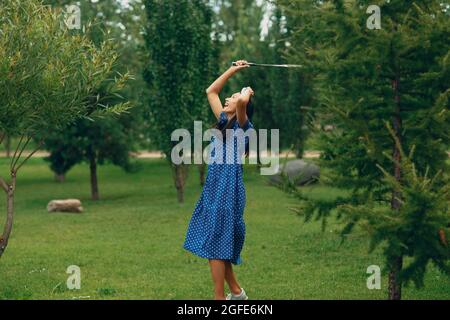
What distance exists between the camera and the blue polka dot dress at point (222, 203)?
8188 millimetres

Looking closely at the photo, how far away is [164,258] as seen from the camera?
13.0 metres

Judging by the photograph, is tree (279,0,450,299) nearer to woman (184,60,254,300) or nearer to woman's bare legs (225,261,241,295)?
woman (184,60,254,300)

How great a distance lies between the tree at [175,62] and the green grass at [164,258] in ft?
8.53

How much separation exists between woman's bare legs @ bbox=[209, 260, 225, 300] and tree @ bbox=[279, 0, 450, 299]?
3.54 ft

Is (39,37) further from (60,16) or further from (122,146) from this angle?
(122,146)

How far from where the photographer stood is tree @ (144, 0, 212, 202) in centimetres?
2233

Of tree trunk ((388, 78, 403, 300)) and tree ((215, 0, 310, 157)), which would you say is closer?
tree trunk ((388, 78, 403, 300))

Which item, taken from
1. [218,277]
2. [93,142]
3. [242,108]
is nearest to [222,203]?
[218,277]

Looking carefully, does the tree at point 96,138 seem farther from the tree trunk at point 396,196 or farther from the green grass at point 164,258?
the tree trunk at point 396,196

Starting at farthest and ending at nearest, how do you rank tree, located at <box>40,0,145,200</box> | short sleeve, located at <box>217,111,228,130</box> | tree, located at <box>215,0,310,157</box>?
tree, located at <box>215,0,310,157</box> < tree, located at <box>40,0,145,200</box> < short sleeve, located at <box>217,111,228,130</box>

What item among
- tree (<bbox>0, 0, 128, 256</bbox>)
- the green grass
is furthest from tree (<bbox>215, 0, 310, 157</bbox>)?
tree (<bbox>0, 0, 128, 256</bbox>)

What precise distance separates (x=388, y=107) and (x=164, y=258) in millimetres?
6092

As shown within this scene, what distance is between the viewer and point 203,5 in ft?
77.0
